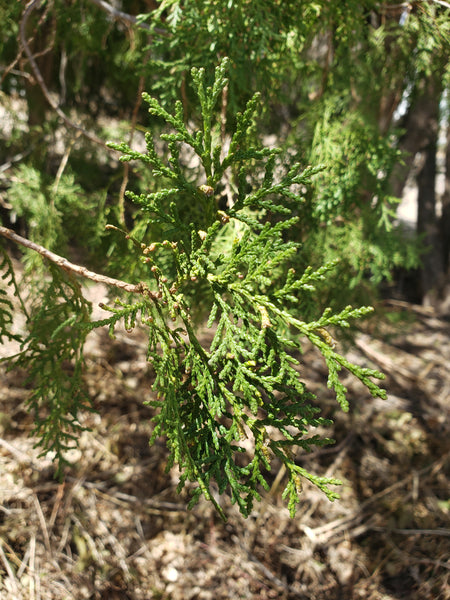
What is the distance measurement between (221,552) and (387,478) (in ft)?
5.37

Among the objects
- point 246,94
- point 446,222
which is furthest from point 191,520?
point 446,222

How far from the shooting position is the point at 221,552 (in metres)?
2.89

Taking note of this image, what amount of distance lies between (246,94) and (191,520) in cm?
294

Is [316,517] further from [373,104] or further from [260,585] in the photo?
[373,104]

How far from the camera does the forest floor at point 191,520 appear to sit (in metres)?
2.53

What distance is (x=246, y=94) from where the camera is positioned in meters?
2.22

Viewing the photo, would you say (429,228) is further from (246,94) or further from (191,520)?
(191,520)

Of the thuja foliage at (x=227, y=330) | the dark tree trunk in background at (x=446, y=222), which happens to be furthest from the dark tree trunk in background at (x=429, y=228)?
the thuja foliage at (x=227, y=330)

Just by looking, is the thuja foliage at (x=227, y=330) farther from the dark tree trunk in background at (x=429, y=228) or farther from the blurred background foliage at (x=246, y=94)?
the dark tree trunk in background at (x=429, y=228)

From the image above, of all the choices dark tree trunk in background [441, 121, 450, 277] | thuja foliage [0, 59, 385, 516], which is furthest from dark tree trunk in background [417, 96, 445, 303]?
thuja foliage [0, 59, 385, 516]

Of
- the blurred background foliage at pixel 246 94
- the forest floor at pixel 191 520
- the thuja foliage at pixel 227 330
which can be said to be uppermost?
the blurred background foliage at pixel 246 94

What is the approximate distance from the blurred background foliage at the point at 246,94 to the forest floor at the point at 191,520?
4.29 feet

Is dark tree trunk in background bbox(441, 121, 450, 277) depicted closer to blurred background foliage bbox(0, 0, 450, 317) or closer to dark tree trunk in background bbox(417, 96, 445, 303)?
dark tree trunk in background bbox(417, 96, 445, 303)

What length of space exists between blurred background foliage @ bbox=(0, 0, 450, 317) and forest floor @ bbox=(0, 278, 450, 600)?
4.29ft
